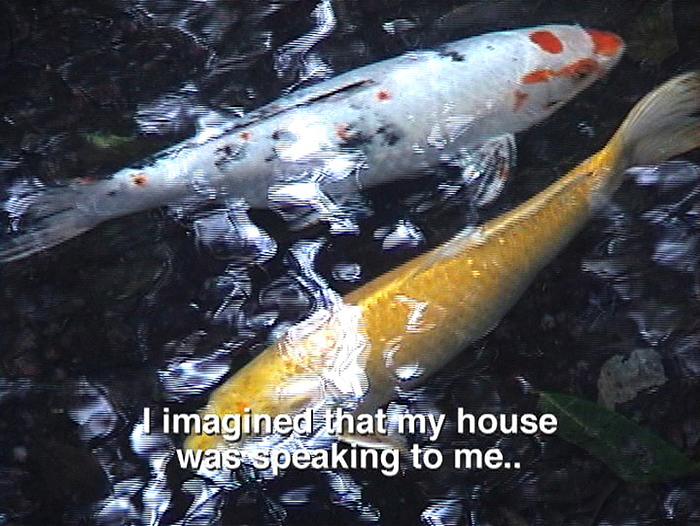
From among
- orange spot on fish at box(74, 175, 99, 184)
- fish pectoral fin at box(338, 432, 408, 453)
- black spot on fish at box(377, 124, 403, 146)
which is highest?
black spot on fish at box(377, 124, 403, 146)

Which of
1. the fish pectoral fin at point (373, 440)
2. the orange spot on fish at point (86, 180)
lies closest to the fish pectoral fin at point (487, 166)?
the fish pectoral fin at point (373, 440)

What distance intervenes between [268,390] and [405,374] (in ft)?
0.39

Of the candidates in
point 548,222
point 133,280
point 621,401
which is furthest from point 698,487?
point 133,280

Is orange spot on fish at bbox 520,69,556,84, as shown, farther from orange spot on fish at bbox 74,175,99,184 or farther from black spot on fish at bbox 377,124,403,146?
orange spot on fish at bbox 74,175,99,184

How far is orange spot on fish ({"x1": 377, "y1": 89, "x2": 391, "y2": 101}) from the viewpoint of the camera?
2.77 feet

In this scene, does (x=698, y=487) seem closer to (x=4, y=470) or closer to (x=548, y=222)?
(x=548, y=222)

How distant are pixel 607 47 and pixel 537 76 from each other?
8cm

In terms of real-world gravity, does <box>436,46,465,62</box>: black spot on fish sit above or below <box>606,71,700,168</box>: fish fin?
above

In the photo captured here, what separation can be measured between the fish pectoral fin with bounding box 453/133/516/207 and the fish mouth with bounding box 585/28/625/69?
129 mm

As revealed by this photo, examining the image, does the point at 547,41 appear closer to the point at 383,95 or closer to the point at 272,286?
the point at 383,95

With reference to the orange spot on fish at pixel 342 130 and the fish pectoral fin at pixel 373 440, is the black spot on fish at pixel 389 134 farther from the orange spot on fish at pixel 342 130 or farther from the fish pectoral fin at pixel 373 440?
the fish pectoral fin at pixel 373 440

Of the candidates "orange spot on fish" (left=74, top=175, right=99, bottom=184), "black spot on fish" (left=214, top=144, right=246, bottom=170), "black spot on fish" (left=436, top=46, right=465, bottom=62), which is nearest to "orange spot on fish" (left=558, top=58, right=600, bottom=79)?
"black spot on fish" (left=436, top=46, right=465, bottom=62)

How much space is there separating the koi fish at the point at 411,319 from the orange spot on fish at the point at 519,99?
9 centimetres

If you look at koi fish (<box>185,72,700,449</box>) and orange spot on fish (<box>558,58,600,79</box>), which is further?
orange spot on fish (<box>558,58,600,79</box>)
